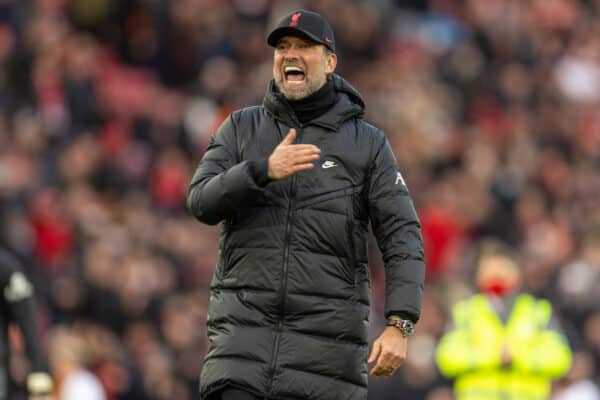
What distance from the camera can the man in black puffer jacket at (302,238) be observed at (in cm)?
739

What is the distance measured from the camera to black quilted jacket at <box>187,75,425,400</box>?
24.3 ft

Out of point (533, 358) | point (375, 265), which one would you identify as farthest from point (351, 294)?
point (375, 265)

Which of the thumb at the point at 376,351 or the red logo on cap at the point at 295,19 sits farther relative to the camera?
the red logo on cap at the point at 295,19

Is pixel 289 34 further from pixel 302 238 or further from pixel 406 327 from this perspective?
pixel 406 327

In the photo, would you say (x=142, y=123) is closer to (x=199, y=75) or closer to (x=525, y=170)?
(x=199, y=75)

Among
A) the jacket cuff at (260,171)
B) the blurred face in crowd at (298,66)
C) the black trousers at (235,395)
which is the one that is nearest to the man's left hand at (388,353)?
the black trousers at (235,395)

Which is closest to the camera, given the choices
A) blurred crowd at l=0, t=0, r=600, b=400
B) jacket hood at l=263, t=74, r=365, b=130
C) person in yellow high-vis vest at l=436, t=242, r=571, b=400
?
jacket hood at l=263, t=74, r=365, b=130

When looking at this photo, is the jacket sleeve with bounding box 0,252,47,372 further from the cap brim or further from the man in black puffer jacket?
the cap brim

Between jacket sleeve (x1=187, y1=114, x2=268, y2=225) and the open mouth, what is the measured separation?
0.34m

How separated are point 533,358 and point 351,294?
16.4 feet

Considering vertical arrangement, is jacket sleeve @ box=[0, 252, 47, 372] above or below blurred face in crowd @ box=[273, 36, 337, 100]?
below

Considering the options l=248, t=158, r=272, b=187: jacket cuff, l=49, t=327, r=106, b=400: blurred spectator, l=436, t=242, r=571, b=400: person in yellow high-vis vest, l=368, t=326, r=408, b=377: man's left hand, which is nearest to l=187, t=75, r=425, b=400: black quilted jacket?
l=248, t=158, r=272, b=187: jacket cuff

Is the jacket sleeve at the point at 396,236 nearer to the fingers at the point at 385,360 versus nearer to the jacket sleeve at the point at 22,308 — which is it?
the fingers at the point at 385,360

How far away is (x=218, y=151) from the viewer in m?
7.75
